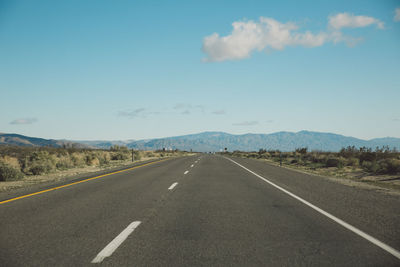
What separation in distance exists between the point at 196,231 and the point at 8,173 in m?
13.2

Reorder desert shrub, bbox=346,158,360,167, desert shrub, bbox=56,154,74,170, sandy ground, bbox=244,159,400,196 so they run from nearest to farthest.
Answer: sandy ground, bbox=244,159,400,196
desert shrub, bbox=56,154,74,170
desert shrub, bbox=346,158,360,167

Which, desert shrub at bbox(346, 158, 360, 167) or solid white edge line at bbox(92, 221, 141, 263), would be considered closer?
solid white edge line at bbox(92, 221, 141, 263)

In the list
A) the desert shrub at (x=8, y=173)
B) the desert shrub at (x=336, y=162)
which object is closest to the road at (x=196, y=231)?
the desert shrub at (x=8, y=173)

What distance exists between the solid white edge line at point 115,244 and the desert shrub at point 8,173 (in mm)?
12002

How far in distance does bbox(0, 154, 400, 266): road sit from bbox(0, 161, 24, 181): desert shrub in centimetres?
740

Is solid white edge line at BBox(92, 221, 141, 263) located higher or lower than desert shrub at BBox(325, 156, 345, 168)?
lower

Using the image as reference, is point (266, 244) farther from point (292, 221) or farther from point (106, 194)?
point (106, 194)

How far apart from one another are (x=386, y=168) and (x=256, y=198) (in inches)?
538

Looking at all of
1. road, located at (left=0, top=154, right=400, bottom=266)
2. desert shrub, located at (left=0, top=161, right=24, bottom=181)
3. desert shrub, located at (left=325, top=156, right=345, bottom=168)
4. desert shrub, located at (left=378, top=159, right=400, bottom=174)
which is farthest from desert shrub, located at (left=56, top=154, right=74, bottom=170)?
desert shrub, located at (left=378, top=159, right=400, bottom=174)

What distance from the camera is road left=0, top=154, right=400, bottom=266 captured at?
4.08 metres

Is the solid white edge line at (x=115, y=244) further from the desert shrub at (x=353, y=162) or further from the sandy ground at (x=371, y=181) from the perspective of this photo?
the desert shrub at (x=353, y=162)

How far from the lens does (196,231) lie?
5.35m

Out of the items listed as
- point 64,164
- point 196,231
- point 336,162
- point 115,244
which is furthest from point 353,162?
point 115,244

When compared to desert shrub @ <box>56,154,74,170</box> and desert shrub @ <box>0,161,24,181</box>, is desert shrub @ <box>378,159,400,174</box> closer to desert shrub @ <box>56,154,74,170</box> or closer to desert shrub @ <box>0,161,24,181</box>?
desert shrub @ <box>0,161,24,181</box>
